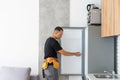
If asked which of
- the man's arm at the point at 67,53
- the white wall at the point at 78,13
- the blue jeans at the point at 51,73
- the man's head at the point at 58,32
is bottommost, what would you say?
the blue jeans at the point at 51,73

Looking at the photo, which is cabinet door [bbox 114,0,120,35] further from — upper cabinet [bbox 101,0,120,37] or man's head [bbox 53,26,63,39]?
man's head [bbox 53,26,63,39]

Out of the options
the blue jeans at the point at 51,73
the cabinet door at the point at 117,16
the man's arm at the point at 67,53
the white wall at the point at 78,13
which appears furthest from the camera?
the white wall at the point at 78,13

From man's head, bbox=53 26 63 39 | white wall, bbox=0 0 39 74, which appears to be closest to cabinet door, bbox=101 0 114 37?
man's head, bbox=53 26 63 39

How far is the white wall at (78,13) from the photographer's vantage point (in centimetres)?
467

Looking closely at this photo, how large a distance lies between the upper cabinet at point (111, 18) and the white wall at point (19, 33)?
151 cm

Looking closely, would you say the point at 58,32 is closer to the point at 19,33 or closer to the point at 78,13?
the point at 78,13

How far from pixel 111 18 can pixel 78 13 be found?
1.44m

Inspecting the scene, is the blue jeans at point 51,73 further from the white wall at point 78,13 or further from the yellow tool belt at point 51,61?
the white wall at point 78,13

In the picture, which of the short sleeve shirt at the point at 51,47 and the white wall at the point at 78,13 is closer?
the short sleeve shirt at the point at 51,47

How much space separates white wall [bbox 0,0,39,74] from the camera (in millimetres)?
4719

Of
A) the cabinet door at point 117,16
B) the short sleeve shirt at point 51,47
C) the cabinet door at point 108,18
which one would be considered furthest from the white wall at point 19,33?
the cabinet door at point 117,16

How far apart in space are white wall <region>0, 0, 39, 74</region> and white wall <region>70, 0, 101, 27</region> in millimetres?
731

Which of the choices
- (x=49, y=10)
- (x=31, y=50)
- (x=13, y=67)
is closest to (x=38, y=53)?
(x=31, y=50)

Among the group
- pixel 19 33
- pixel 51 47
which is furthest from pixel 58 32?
pixel 19 33
